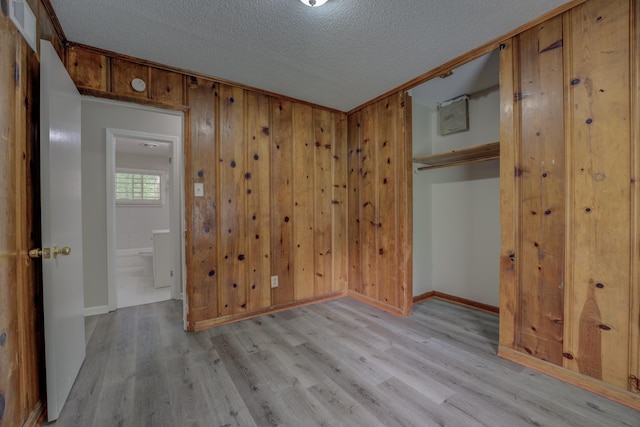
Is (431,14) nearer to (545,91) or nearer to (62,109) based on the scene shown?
(545,91)

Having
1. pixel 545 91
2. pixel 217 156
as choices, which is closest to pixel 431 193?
pixel 545 91

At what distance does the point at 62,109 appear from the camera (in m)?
1.57

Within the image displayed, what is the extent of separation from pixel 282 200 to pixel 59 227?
182 cm

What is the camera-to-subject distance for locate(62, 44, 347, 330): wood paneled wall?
7.64ft

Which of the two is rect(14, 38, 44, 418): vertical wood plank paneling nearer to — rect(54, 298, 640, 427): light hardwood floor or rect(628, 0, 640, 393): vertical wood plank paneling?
rect(54, 298, 640, 427): light hardwood floor

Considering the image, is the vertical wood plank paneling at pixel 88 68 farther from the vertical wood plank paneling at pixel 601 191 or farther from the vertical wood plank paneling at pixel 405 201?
the vertical wood plank paneling at pixel 601 191

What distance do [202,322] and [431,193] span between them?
9.78ft

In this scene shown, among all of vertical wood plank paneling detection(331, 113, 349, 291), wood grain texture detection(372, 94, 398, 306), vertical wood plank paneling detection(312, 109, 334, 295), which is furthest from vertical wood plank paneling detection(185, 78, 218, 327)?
wood grain texture detection(372, 94, 398, 306)

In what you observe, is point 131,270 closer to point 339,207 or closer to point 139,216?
point 139,216

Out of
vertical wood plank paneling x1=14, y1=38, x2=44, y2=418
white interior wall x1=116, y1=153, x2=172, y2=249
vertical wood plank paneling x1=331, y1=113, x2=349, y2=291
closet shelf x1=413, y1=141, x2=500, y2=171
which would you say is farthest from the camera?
white interior wall x1=116, y1=153, x2=172, y2=249

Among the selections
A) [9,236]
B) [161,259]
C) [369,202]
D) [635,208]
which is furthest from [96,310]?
[635,208]

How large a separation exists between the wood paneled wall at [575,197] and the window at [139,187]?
682cm

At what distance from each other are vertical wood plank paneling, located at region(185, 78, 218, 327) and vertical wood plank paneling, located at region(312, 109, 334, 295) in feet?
3.84

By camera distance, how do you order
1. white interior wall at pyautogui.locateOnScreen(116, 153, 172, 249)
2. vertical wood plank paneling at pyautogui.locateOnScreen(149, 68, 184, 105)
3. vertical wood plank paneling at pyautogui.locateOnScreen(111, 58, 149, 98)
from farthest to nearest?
white interior wall at pyautogui.locateOnScreen(116, 153, 172, 249) → vertical wood plank paneling at pyautogui.locateOnScreen(149, 68, 184, 105) → vertical wood plank paneling at pyautogui.locateOnScreen(111, 58, 149, 98)
